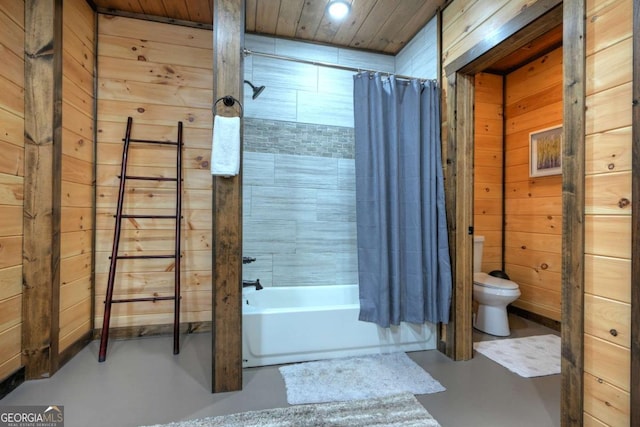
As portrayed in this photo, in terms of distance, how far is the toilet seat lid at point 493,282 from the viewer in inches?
104

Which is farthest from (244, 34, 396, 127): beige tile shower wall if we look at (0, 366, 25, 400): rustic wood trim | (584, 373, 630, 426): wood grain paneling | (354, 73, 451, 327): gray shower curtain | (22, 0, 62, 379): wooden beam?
(584, 373, 630, 426): wood grain paneling

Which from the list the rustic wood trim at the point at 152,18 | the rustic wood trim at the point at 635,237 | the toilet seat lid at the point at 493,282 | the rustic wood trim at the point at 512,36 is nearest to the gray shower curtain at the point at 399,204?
the rustic wood trim at the point at 512,36

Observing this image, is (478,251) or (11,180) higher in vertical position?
(11,180)

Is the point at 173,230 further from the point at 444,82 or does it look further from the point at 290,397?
the point at 444,82

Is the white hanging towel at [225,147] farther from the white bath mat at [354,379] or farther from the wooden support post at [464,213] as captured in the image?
the wooden support post at [464,213]

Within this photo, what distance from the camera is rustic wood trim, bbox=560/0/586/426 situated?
4.48 ft

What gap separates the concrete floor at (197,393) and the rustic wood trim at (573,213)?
0.88 ft

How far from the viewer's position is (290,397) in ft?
5.58

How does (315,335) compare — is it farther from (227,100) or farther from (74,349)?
(74,349)

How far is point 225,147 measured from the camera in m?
1.73

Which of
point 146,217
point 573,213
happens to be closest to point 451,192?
point 573,213

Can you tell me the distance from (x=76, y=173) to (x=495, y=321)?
3446 mm

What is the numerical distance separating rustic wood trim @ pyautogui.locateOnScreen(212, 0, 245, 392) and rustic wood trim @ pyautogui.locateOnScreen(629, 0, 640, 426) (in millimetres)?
1740

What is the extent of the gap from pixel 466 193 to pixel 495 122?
1729 mm
